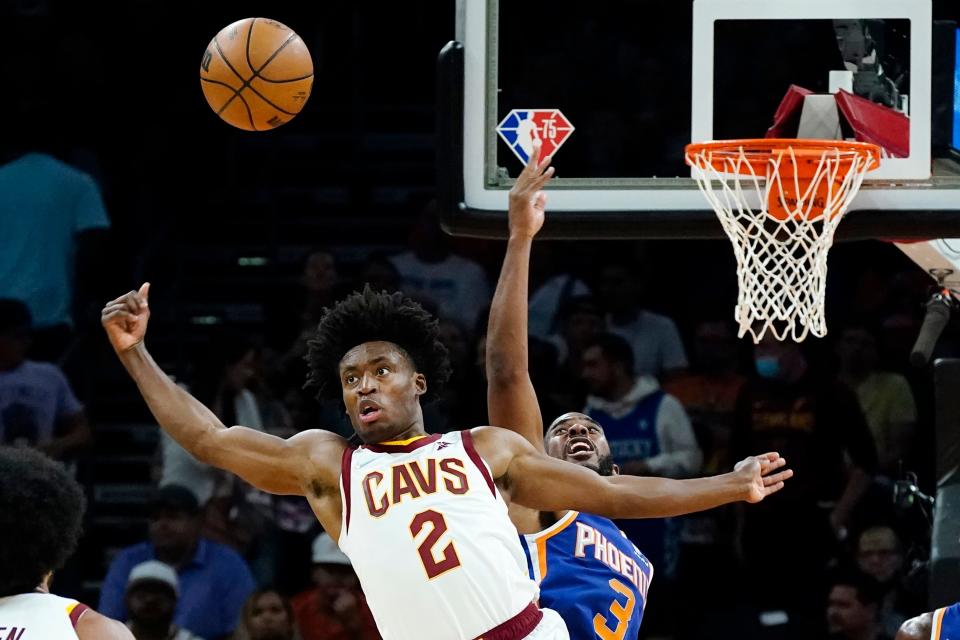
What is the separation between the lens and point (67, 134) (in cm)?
1013

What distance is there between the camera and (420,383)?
187 inches

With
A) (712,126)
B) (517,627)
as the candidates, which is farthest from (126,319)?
(712,126)

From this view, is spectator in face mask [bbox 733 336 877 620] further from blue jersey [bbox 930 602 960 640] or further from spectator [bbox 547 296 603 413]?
blue jersey [bbox 930 602 960 640]

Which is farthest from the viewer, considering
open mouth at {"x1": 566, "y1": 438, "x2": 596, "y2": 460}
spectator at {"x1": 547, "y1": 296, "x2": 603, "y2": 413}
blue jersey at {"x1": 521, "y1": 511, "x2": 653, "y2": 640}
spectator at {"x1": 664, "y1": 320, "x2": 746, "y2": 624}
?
spectator at {"x1": 547, "y1": 296, "x2": 603, "y2": 413}

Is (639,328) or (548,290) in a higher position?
(548,290)

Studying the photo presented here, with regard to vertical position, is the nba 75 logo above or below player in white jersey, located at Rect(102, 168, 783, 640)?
above

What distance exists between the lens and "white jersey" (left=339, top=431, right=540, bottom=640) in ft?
14.3

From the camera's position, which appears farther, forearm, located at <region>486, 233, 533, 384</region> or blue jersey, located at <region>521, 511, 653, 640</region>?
blue jersey, located at <region>521, 511, 653, 640</region>

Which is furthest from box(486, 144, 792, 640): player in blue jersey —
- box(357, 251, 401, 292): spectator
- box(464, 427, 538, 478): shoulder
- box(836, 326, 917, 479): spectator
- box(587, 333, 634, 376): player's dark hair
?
box(357, 251, 401, 292): spectator

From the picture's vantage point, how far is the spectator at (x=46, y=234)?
8.77m

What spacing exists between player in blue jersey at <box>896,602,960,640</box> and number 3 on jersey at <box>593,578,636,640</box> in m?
1.07

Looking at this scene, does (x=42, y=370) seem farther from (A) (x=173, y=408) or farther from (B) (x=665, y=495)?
(B) (x=665, y=495)

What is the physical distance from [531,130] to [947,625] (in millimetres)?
2258

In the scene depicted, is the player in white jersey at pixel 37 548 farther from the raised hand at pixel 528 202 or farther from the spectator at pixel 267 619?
the spectator at pixel 267 619
